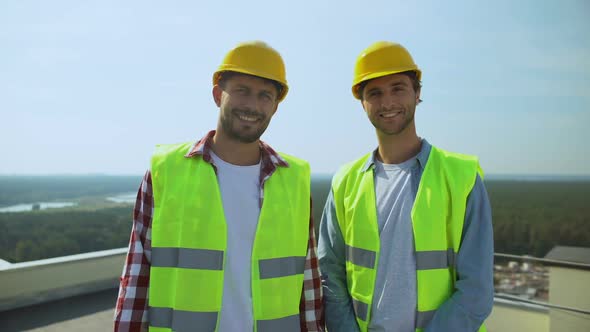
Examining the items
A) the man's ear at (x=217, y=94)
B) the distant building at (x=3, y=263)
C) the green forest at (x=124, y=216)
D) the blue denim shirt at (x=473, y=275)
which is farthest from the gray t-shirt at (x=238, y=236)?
the green forest at (x=124, y=216)

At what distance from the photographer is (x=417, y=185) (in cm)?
198

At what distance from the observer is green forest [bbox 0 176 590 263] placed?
47.2 ft

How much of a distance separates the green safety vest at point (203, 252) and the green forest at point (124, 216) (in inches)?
198

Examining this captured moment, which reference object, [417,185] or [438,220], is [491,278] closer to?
[438,220]

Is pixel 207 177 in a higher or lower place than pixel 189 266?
higher

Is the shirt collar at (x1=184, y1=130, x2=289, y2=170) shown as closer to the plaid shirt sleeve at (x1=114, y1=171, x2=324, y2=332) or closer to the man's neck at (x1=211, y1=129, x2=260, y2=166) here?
the man's neck at (x1=211, y1=129, x2=260, y2=166)

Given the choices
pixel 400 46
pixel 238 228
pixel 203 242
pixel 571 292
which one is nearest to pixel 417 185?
pixel 400 46

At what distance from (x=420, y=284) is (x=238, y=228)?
0.86m

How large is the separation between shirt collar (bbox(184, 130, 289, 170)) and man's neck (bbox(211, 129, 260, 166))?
5 cm

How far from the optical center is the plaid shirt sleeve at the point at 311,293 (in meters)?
2.01

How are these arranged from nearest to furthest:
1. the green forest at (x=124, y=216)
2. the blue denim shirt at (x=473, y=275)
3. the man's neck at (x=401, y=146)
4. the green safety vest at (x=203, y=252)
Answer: the green safety vest at (x=203, y=252), the blue denim shirt at (x=473, y=275), the man's neck at (x=401, y=146), the green forest at (x=124, y=216)

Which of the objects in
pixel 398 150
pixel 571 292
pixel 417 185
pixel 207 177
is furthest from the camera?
pixel 571 292

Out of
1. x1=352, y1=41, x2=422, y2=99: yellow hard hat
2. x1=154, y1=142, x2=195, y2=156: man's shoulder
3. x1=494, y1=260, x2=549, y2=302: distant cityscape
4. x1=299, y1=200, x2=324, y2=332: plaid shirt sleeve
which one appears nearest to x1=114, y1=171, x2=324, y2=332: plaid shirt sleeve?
x1=154, y1=142, x2=195, y2=156: man's shoulder

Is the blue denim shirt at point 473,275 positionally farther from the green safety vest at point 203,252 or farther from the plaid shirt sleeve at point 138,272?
the plaid shirt sleeve at point 138,272
